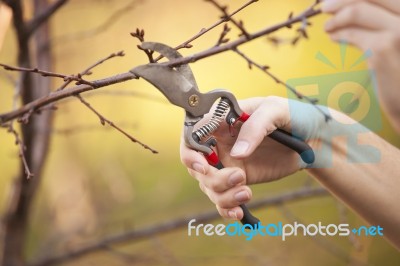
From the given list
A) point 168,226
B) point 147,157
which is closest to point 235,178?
point 168,226

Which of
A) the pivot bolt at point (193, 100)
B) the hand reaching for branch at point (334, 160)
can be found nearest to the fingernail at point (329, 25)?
the hand reaching for branch at point (334, 160)

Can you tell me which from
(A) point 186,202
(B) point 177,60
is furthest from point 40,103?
(A) point 186,202

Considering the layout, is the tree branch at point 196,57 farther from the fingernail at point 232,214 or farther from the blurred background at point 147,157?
the blurred background at point 147,157

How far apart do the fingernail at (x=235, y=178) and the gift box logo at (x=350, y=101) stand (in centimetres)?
16

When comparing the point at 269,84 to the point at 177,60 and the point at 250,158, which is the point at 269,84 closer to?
the point at 250,158

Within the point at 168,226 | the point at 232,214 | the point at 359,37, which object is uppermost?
the point at 359,37

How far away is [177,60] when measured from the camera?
2.32 ft

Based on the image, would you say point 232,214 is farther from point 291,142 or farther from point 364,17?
point 364,17

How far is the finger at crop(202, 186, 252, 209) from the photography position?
0.79 m

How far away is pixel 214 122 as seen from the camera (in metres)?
0.78

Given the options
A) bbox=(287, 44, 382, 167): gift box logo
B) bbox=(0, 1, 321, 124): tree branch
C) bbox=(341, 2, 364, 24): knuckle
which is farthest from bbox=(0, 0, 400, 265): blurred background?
bbox=(0, 1, 321, 124): tree branch

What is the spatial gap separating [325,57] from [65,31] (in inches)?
35.6

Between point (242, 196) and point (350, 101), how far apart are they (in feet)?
0.90

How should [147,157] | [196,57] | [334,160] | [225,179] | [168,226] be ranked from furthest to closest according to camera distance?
[147,157] < [168,226] < [334,160] < [225,179] < [196,57]
